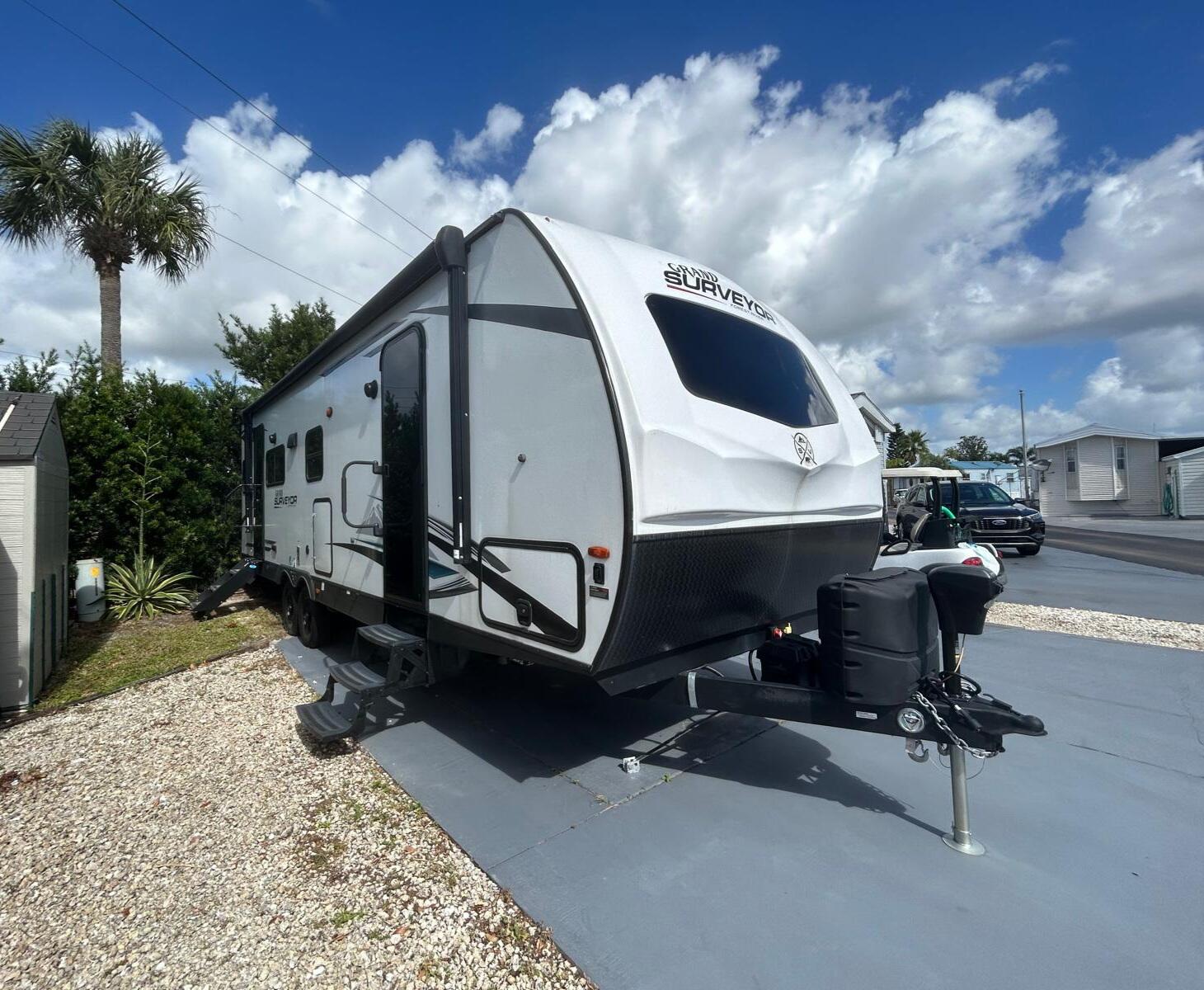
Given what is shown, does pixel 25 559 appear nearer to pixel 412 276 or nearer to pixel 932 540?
pixel 412 276

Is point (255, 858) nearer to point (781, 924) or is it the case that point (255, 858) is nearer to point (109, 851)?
point (109, 851)

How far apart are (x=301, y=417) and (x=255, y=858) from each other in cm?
451

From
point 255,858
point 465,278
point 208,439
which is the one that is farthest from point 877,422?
point 255,858

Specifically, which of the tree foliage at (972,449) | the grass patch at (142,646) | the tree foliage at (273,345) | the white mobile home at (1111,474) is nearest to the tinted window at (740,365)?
the grass patch at (142,646)

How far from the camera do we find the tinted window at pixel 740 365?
3.06 meters

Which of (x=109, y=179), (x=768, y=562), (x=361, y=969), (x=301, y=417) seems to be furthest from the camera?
(x=109, y=179)

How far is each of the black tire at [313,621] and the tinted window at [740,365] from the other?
15.7 ft

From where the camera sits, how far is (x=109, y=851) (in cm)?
312

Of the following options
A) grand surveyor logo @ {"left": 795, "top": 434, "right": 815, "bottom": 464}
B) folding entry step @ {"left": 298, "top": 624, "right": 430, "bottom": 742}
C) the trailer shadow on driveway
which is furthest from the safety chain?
folding entry step @ {"left": 298, "top": 624, "right": 430, "bottom": 742}

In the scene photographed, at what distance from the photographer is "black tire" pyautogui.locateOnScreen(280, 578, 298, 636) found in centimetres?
709

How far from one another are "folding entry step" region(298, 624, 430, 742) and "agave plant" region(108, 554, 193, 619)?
6108 mm

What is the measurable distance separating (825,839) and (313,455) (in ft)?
17.3

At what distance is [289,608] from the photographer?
7352 mm

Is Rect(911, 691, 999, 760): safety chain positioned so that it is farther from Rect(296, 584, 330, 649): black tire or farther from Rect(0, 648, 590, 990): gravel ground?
Rect(296, 584, 330, 649): black tire
